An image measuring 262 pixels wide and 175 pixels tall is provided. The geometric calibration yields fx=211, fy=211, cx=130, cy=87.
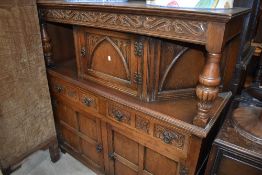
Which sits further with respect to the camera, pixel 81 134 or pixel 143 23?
pixel 81 134

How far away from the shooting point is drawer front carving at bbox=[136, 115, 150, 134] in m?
1.18

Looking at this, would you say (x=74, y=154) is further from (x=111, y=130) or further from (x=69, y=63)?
(x=69, y=63)

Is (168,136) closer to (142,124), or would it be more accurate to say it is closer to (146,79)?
(142,124)

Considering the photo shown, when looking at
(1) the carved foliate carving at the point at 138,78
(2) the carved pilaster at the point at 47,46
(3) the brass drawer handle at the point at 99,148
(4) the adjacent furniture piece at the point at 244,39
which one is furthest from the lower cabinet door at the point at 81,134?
(4) the adjacent furniture piece at the point at 244,39

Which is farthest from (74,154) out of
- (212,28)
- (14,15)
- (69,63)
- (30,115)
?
(212,28)

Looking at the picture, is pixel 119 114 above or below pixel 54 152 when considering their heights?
above

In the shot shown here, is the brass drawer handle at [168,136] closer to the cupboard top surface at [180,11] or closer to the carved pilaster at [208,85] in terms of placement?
the carved pilaster at [208,85]

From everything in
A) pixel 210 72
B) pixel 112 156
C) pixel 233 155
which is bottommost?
pixel 112 156

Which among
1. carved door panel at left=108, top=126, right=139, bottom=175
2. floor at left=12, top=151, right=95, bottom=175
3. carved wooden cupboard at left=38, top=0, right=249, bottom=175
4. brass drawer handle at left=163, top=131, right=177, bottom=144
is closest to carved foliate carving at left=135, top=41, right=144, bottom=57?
carved wooden cupboard at left=38, top=0, right=249, bottom=175

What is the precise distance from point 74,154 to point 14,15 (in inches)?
47.1

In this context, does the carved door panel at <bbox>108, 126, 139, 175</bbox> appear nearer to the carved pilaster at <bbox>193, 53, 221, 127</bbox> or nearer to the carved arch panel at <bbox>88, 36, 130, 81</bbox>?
the carved arch panel at <bbox>88, 36, 130, 81</bbox>

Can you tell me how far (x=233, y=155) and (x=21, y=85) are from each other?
1.36 meters

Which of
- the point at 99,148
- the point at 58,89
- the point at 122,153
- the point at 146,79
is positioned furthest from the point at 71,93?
the point at 146,79

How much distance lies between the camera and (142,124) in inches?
47.4
